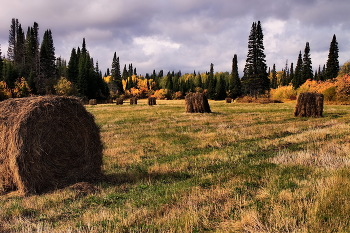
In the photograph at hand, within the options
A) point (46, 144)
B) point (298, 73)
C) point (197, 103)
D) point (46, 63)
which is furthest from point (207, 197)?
point (298, 73)

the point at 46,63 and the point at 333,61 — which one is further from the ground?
the point at 46,63

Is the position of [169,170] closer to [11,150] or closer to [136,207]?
[136,207]

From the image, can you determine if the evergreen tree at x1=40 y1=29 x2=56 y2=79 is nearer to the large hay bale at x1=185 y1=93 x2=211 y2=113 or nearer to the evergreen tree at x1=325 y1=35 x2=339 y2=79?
the large hay bale at x1=185 y1=93 x2=211 y2=113

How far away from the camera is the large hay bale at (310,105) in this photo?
71.4 feet

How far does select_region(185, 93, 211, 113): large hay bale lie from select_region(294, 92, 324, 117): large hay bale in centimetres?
923

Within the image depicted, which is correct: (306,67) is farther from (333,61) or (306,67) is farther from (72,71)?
(72,71)

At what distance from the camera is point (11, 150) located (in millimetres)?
7199

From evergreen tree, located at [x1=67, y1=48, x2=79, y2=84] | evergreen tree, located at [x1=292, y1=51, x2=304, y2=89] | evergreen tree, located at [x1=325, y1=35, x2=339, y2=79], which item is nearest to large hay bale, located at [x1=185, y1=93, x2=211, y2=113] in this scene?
evergreen tree, located at [x1=325, y1=35, x2=339, y2=79]

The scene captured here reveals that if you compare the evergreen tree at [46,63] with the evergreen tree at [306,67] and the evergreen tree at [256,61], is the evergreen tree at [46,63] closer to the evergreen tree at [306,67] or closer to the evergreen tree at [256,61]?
the evergreen tree at [256,61]

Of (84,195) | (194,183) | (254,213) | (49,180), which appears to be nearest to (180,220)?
(254,213)

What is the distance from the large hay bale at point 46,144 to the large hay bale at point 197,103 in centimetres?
2036

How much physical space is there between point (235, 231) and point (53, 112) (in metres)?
6.33

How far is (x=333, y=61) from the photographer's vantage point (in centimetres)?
7644

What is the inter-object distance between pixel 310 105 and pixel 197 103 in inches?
428
